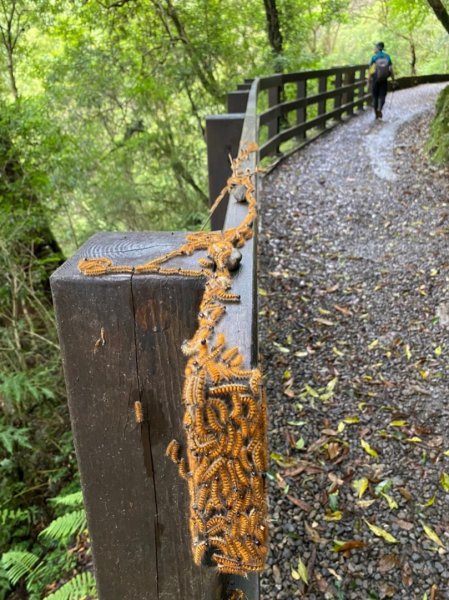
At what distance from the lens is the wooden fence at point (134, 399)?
923 mm

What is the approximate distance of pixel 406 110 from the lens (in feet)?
48.1

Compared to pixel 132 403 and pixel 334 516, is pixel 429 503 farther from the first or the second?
pixel 132 403

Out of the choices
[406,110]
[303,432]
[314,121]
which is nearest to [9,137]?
[303,432]

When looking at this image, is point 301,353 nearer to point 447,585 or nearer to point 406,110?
point 447,585

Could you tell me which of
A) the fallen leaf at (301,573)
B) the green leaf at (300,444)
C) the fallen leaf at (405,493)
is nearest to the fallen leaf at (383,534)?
the fallen leaf at (405,493)

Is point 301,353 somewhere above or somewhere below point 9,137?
below

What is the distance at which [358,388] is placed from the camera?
389cm

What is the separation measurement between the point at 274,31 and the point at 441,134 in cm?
678

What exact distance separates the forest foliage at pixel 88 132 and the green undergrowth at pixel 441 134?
80.9 inches

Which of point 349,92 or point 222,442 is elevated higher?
point 349,92

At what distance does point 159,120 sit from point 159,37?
1937mm

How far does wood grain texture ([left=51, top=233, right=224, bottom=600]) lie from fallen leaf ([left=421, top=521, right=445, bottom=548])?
83.7 inches

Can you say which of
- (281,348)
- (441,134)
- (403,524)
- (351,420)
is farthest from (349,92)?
(403,524)

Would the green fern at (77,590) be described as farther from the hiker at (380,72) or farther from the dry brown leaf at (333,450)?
the hiker at (380,72)
